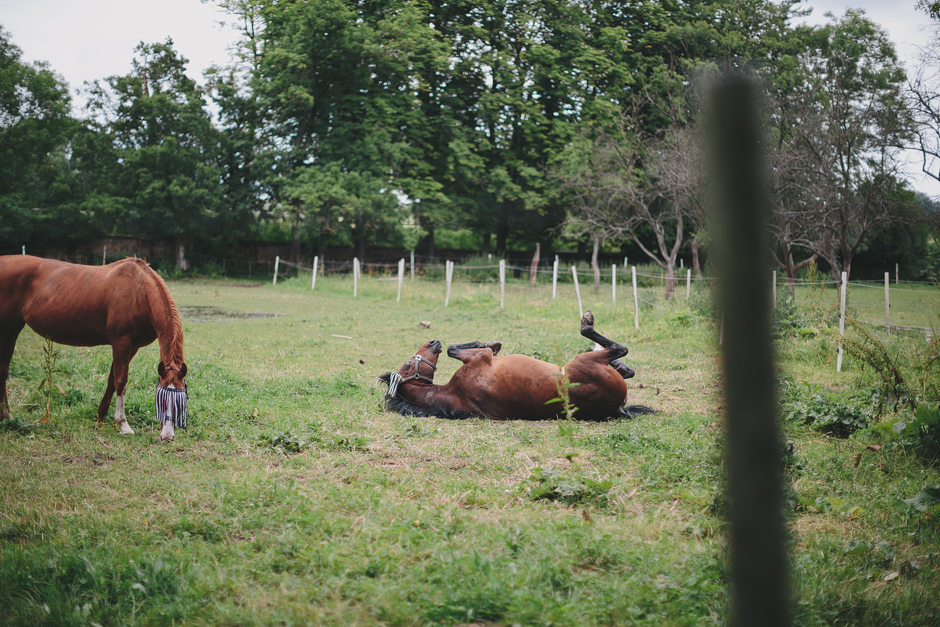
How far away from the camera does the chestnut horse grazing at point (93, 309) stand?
18.3 ft

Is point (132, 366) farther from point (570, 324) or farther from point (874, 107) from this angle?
point (874, 107)

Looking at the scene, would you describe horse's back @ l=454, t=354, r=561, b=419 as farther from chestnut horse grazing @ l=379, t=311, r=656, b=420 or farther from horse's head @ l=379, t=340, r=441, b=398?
horse's head @ l=379, t=340, r=441, b=398

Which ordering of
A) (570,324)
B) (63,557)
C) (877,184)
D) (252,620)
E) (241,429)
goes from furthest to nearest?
(570,324), (877,184), (241,429), (63,557), (252,620)

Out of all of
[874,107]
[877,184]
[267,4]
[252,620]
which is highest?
[267,4]

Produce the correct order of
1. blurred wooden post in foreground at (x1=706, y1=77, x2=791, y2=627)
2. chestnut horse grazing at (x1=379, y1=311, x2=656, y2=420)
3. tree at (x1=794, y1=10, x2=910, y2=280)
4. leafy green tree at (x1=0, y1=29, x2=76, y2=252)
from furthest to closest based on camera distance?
leafy green tree at (x1=0, y1=29, x2=76, y2=252)
tree at (x1=794, y1=10, x2=910, y2=280)
chestnut horse grazing at (x1=379, y1=311, x2=656, y2=420)
blurred wooden post in foreground at (x1=706, y1=77, x2=791, y2=627)

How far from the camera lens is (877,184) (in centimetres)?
1141

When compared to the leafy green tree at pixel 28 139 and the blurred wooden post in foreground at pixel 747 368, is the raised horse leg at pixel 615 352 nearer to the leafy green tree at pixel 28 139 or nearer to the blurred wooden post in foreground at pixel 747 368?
the blurred wooden post in foreground at pixel 747 368

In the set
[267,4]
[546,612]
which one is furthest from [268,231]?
[546,612]

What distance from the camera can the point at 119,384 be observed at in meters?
5.48

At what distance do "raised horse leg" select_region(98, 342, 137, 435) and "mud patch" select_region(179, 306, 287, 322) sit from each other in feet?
26.6

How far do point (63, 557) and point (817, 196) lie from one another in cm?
1555

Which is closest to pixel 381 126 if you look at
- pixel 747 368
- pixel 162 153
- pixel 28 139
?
pixel 162 153

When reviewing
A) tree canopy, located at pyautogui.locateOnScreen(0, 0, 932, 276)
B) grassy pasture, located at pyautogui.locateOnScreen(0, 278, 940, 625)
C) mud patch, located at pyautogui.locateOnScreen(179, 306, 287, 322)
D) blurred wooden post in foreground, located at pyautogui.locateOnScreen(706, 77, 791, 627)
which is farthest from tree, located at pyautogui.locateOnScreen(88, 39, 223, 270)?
blurred wooden post in foreground, located at pyautogui.locateOnScreen(706, 77, 791, 627)

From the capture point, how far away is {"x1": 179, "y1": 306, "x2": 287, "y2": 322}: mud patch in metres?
13.9
